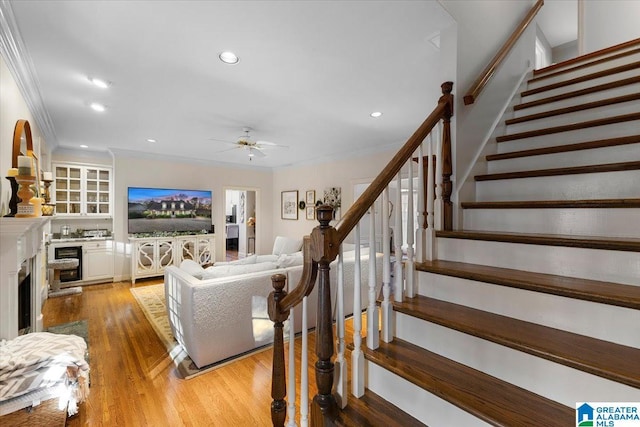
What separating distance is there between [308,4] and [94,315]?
4.38 m

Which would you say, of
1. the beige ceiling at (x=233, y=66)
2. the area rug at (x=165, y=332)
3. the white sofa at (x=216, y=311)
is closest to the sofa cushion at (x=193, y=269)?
the white sofa at (x=216, y=311)

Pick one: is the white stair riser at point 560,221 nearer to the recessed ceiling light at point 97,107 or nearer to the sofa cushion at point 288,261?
the sofa cushion at point 288,261

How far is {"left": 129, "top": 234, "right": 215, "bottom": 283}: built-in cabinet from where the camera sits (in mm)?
5340

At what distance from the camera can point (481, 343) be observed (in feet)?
3.92

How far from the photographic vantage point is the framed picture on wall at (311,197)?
253 inches

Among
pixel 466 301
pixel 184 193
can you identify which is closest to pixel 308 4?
pixel 466 301

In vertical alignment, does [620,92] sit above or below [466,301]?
above

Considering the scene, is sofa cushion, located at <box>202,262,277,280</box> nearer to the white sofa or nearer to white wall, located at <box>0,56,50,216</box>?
the white sofa

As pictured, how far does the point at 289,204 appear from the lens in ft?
23.2

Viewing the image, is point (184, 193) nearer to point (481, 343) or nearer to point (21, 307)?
point (21, 307)

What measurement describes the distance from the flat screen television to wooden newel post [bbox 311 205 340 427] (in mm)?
5704

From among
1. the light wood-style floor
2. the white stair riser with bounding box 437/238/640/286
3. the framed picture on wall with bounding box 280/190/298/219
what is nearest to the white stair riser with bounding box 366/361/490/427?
the white stair riser with bounding box 437/238/640/286

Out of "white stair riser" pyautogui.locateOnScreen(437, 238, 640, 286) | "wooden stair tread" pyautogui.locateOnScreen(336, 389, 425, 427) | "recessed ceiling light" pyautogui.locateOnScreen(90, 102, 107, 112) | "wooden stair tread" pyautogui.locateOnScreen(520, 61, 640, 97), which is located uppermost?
"recessed ceiling light" pyautogui.locateOnScreen(90, 102, 107, 112)

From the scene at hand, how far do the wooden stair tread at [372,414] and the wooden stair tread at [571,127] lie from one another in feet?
7.13
